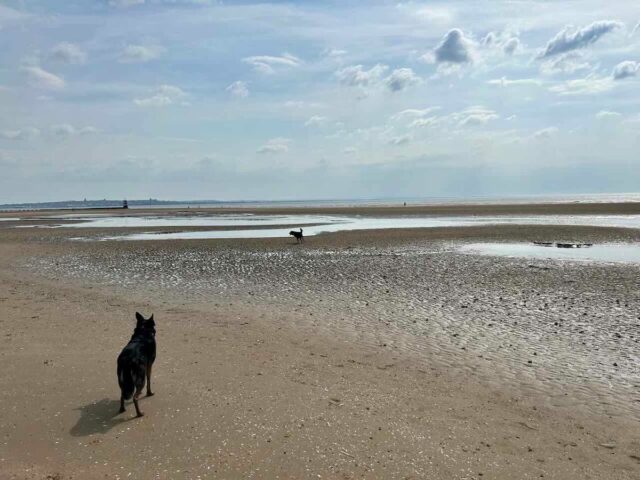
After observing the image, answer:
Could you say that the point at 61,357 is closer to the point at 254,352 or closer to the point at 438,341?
the point at 254,352

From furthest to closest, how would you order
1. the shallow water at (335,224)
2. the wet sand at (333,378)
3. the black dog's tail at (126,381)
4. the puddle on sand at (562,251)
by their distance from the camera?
the shallow water at (335,224)
the puddle on sand at (562,251)
the black dog's tail at (126,381)
the wet sand at (333,378)

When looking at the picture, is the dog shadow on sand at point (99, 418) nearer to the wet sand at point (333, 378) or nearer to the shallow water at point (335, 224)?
the wet sand at point (333, 378)

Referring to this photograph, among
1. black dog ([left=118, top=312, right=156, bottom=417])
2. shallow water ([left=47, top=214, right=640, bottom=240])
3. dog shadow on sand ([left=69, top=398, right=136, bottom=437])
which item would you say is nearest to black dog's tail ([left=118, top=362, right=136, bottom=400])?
black dog ([left=118, top=312, right=156, bottom=417])

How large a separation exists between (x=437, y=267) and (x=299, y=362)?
533 inches

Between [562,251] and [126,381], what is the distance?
25.5m

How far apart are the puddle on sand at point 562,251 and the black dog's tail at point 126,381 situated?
21873mm

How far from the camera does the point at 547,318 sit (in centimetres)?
1305

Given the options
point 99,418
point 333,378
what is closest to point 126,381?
point 99,418

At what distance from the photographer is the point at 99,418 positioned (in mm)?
7023

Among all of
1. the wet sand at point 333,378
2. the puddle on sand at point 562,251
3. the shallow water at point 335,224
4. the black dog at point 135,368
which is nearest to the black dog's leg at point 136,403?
the black dog at point 135,368

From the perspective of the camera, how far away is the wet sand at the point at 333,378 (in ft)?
19.7

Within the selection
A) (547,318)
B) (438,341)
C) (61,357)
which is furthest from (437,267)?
(61,357)

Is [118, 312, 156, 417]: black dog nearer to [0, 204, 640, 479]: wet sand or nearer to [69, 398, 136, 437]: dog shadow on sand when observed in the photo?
[69, 398, 136, 437]: dog shadow on sand

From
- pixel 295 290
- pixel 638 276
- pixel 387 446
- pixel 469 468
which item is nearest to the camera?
pixel 469 468
